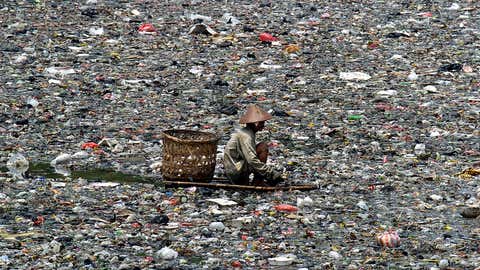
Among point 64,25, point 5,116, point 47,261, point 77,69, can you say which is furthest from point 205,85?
point 47,261

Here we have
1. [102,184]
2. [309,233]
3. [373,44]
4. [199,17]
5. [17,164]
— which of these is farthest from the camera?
[199,17]

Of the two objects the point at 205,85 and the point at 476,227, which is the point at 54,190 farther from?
the point at 205,85

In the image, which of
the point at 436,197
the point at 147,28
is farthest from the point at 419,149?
the point at 147,28

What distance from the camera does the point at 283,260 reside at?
6324 millimetres

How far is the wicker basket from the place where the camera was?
304 inches

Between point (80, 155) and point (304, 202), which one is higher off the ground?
point (304, 202)

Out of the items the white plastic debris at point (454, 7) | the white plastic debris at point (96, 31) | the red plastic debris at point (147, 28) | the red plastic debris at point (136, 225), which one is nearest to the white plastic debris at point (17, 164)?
the red plastic debris at point (136, 225)

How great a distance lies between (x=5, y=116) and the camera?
9.83 meters

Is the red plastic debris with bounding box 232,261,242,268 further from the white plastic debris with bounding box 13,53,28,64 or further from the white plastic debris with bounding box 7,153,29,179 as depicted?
the white plastic debris with bounding box 13,53,28,64

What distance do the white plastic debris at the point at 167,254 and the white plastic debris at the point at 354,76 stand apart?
559 cm

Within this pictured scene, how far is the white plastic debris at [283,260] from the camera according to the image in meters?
6.30

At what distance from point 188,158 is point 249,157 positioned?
46 centimetres

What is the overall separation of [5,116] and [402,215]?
4.30 meters

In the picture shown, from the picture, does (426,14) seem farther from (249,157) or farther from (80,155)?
(249,157)
